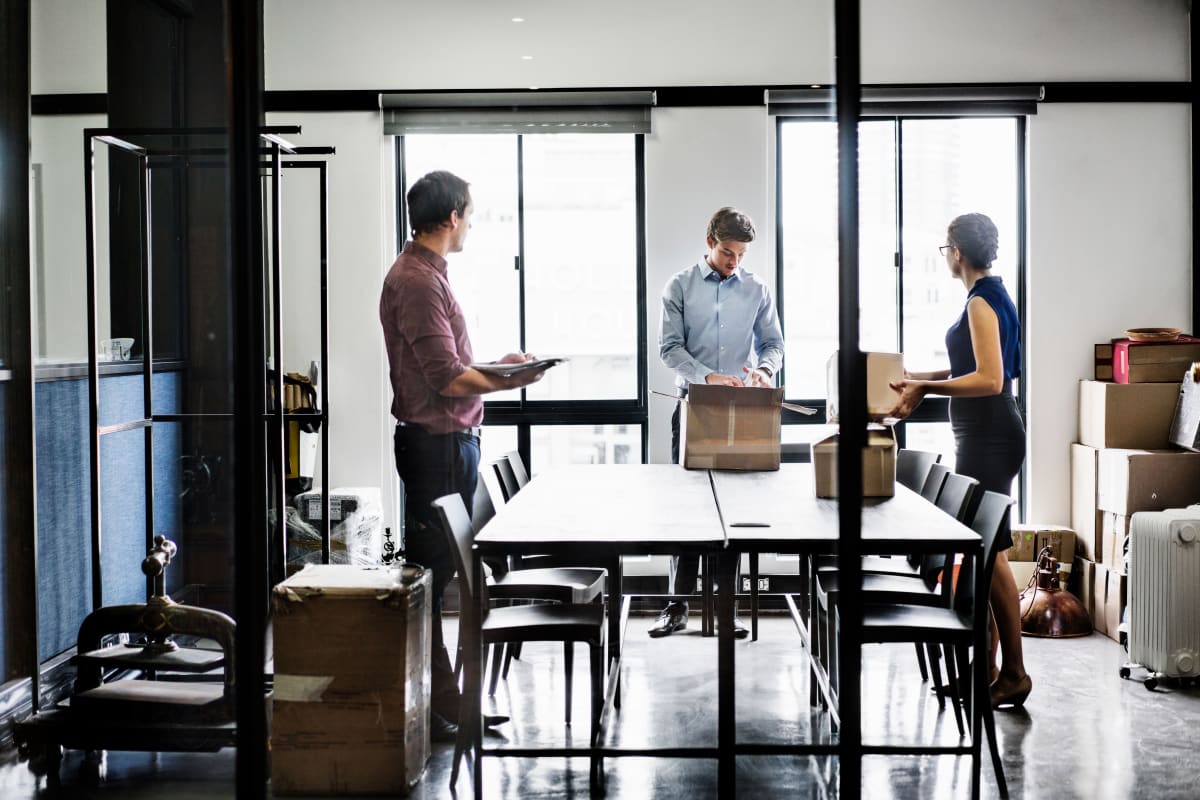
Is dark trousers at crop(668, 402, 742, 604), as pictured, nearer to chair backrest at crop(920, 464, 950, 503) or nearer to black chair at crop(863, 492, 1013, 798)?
chair backrest at crop(920, 464, 950, 503)

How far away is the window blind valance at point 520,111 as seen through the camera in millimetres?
5559

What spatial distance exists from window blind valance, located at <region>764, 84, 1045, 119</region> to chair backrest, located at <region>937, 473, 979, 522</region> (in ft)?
7.87

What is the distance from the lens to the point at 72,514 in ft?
13.0

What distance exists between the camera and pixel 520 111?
5.57m

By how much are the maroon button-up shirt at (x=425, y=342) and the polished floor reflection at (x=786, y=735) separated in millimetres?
1115

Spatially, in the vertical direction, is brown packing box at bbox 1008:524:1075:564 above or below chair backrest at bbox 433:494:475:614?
below

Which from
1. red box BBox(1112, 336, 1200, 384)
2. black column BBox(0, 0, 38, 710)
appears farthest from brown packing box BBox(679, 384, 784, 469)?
black column BBox(0, 0, 38, 710)

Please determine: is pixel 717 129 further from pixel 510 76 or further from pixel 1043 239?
pixel 1043 239

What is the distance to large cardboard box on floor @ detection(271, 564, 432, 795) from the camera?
3.13m

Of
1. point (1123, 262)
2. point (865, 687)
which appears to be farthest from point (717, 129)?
point (865, 687)

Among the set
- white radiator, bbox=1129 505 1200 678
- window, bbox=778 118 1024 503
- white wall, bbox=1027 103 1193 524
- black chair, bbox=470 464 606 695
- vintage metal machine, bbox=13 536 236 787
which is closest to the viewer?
vintage metal machine, bbox=13 536 236 787

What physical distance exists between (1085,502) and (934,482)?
1.95 m

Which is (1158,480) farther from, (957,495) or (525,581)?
(525,581)

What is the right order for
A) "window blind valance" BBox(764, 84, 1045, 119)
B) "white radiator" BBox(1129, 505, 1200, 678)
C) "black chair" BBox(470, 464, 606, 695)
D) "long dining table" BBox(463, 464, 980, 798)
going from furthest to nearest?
"window blind valance" BBox(764, 84, 1045, 119) → "white radiator" BBox(1129, 505, 1200, 678) → "black chair" BBox(470, 464, 606, 695) → "long dining table" BBox(463, 464, 980, 798)
